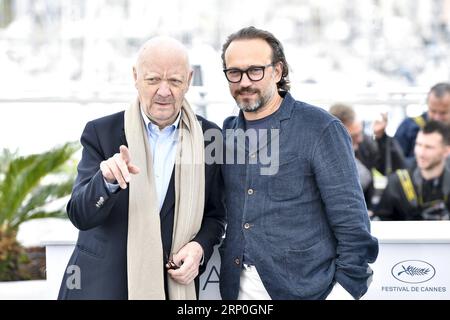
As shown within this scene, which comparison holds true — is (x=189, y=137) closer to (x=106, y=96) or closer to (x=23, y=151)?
(x=23, y=151)

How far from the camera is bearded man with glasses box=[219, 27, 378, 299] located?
3.54 m

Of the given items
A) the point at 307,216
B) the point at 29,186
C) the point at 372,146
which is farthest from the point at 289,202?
the point at 372,146

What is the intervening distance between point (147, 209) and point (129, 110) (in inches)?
17.4

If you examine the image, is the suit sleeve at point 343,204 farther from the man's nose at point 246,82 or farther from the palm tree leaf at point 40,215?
the palm tree leaf at point 40,215

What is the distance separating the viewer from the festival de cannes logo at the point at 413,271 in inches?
171

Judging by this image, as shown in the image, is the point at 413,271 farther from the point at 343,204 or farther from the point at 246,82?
the point at 246,82

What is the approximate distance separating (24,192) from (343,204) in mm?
4325

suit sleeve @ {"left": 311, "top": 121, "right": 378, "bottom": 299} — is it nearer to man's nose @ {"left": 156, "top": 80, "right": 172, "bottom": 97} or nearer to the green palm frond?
man's nose @ {"left": 156, "top": 80, "right": 172, "bottom": 97}

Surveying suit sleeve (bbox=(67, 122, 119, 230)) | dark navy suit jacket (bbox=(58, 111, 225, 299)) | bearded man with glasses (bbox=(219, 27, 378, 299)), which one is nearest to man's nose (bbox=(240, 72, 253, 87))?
bearded man with glasses (bbox=(219, 27, 378, 299))

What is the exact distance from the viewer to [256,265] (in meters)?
3.58

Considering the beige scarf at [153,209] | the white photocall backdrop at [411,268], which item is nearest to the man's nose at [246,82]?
the beige scarf at [153,209]

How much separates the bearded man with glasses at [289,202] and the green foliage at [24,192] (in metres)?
3.88

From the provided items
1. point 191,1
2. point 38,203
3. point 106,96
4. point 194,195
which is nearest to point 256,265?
point 194,195

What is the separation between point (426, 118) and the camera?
846cm
